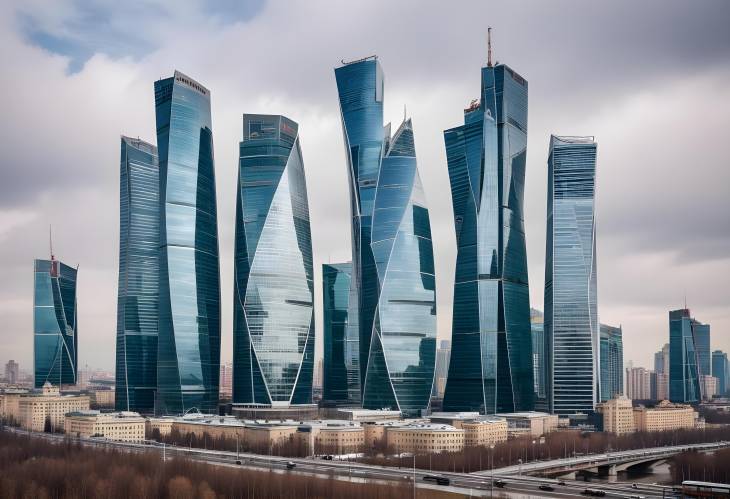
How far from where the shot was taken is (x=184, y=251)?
182 metres

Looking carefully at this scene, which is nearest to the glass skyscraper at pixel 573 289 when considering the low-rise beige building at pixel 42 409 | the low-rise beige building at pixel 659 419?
the low-rise beige building at pixel 659 419

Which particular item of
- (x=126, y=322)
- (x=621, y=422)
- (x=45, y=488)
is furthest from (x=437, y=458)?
(x=126, y=322)

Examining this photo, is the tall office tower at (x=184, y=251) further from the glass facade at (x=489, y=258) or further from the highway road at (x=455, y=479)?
the highway road at (x=455, y=479)

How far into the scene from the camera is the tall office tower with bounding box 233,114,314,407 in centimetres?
17675

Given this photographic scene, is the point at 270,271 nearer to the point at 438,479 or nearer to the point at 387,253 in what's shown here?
the point at 387,253

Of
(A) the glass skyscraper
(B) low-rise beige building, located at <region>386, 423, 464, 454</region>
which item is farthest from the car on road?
(A) the glass skyscraper

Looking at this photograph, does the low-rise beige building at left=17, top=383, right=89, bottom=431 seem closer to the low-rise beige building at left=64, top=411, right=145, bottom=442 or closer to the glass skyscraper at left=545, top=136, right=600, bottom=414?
the low-rise beige building at left=64, top=411, right=145, bottom=442

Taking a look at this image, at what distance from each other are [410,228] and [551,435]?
51.4 metres

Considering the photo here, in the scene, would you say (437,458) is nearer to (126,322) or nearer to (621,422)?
(621,422)

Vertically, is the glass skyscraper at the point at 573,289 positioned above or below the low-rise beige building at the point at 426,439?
above

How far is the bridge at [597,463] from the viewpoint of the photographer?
11461 centimetres

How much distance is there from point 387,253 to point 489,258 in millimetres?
20402

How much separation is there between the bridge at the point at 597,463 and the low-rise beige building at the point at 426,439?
1549 cm

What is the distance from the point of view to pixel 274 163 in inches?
7013
